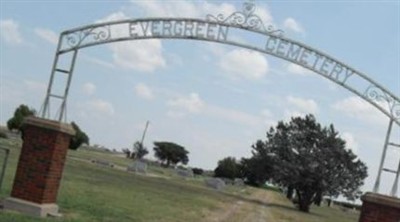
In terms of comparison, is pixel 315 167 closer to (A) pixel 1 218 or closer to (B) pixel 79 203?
(B) pixel 79 203

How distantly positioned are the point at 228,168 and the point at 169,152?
14846mm

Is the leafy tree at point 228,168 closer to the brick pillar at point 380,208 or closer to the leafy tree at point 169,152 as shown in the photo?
the leafy tree at point 169,152

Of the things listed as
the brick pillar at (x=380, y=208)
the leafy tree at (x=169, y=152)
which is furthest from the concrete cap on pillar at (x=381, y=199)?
the leafy tree at (x=169, y=152)

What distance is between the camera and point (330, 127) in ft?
189

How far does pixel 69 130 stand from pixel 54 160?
2.37 ft

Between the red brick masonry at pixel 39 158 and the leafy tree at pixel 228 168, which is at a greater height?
the red brick masonry at pixel 39 158

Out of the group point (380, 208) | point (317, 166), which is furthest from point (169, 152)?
A: point (380, 208)

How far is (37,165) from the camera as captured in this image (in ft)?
49.8

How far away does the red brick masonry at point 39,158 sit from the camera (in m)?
15.2

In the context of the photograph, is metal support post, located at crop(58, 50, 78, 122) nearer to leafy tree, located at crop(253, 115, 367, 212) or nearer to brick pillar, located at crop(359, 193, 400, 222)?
brick pillar, located at crop(359, 193, 400, 222)

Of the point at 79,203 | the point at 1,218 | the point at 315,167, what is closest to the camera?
the point at 1,218

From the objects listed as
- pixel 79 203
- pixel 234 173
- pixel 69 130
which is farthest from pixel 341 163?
pixel 234 173

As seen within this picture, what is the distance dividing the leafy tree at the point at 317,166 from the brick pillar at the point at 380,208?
1579 inches

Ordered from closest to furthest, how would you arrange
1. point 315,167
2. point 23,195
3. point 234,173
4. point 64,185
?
1. point 23,195
2. point 64,185
3. point 315,167
4. point 234,173
